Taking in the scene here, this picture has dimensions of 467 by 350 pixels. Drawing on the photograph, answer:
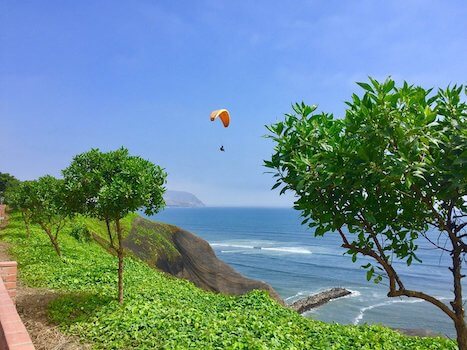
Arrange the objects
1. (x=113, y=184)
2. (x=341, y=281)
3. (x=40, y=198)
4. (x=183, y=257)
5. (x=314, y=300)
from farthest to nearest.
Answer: (x=341, y=281), (x=314, y=300), (x=183, y=257), (x=40, y=198), (x=113, y=184)

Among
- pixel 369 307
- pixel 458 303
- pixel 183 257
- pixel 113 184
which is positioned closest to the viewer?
pixel 458 303

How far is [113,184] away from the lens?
13.0 metres

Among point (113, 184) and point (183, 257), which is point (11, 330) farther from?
point (183, 257)

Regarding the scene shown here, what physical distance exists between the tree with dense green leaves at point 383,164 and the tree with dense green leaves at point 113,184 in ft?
24.5

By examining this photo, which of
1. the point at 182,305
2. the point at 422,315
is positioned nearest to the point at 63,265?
the point at 182,305

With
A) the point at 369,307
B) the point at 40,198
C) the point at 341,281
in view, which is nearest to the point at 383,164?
the point at 40,198

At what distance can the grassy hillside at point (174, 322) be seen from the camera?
1095 cm

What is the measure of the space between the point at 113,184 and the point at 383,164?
378 inches

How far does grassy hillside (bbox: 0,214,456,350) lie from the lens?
431 inches

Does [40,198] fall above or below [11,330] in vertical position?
above

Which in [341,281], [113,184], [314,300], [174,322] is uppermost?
[113,184]

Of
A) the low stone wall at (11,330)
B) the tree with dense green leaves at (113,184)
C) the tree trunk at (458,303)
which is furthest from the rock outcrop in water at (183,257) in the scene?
the low stone wall at (11,330)

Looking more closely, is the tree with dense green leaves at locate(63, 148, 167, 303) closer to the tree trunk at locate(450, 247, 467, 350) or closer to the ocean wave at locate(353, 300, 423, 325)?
the tree trunk at locate(450, 247, 467, 350)

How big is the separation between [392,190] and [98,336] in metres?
9.25
